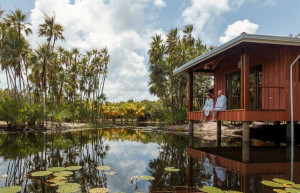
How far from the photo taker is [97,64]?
3412 centimetres

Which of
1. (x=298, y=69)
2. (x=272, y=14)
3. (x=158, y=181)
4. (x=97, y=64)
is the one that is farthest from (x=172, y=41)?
(x=158, y=181)

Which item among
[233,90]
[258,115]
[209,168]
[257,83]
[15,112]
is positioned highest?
[257,83]

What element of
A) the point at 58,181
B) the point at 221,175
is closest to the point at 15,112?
the point at 58,181

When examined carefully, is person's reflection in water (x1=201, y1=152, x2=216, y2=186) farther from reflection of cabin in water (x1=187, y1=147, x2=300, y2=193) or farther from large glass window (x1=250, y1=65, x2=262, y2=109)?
large glass window (x1=250, y1=65, x2=262, y2=109)

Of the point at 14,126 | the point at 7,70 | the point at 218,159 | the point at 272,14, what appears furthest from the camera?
the point at 7,70

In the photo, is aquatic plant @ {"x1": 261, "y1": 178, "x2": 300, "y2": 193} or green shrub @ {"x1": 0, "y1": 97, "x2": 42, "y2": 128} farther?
green shrub @ {"x1": 0, "y1": 97, "x2": 42, "y2": 128}

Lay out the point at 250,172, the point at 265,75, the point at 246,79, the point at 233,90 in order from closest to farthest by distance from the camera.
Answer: the point at 250,172
the point at 246,79
the point at 265,75
the point at 233,90

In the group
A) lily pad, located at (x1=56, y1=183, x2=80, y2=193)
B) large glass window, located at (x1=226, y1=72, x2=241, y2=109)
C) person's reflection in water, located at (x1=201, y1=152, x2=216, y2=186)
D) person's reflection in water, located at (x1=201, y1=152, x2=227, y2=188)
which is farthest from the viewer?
large glass window, located at (x1=226, y1=72, x2=241, y2=109)

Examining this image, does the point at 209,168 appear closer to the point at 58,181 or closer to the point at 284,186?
the point at 284,186

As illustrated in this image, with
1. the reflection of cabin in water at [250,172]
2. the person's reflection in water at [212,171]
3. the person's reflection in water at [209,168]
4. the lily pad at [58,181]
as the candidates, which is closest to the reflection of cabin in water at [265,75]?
the reflection of cabin in water at [250,172]

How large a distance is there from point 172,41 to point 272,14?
1422 cm

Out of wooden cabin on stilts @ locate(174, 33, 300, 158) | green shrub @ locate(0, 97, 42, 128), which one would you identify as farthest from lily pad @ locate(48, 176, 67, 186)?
green shrub @ locate(0, 97, 42, 128)

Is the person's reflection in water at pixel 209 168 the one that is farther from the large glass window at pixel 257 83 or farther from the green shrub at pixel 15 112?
the green shrub at pixel 15 112

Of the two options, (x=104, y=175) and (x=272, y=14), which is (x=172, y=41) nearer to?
(x=272, y=14)
